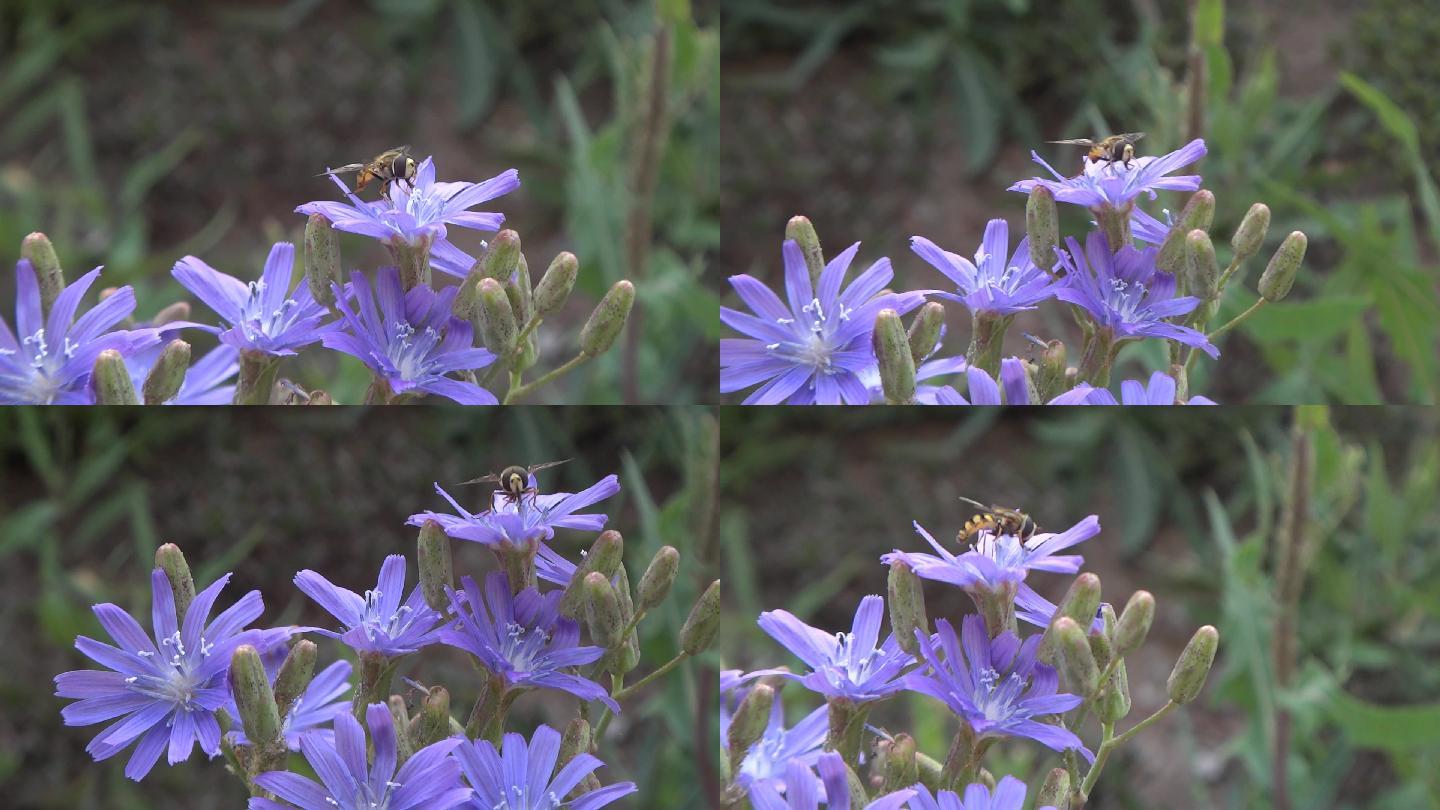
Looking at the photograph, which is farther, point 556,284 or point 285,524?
point 285,524

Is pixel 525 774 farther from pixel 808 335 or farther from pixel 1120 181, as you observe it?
pixel 1120 181

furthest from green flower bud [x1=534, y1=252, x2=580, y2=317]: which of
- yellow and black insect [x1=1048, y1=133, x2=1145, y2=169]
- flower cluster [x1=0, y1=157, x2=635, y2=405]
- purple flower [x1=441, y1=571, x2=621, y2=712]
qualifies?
yellow and black insect [x1=1048, y1=133, x2=1145, y2=169]

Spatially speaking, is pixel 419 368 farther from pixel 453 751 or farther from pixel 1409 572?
pixel 1409 572

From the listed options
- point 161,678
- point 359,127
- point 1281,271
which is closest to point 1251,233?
point 1281,271

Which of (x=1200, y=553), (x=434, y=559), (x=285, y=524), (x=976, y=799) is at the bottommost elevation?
(x=1200, y=553)

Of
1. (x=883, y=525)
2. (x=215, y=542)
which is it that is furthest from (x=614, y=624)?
(x=883, y=525)

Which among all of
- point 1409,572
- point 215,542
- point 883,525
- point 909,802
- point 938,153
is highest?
point 938,153

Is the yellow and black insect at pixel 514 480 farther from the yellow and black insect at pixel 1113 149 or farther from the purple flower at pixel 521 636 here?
the yellow and black insect at pixel 1113 149

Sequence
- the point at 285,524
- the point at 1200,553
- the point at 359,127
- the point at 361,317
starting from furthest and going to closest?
the point at 1200,553, the point at 359,127, the point at 285,524, the point at 361,317

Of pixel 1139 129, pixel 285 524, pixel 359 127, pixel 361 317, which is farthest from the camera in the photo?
pixel 359 127
